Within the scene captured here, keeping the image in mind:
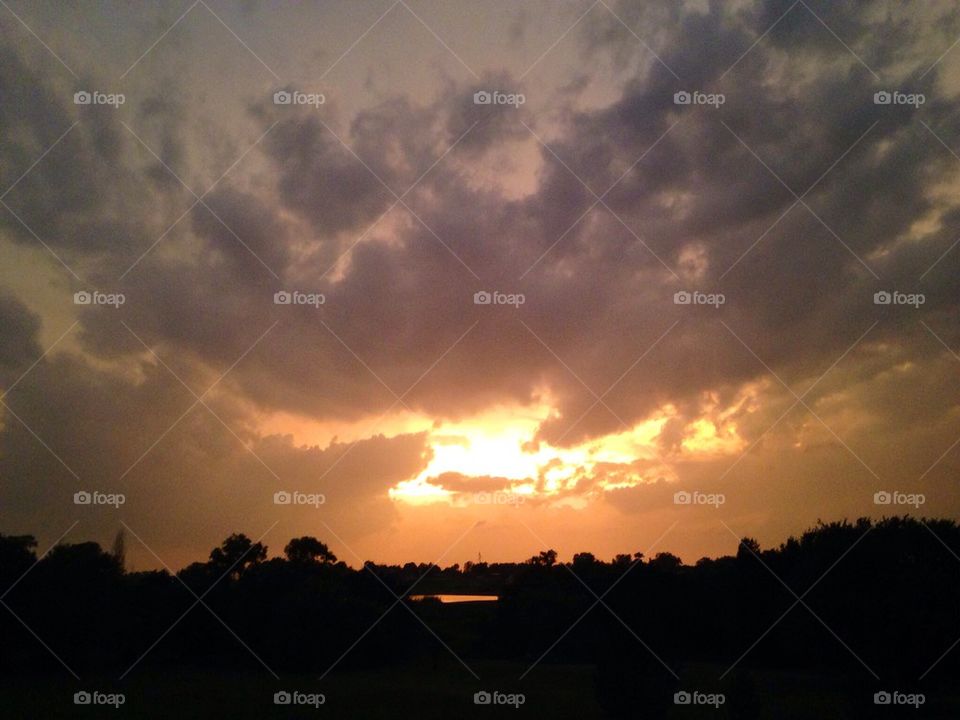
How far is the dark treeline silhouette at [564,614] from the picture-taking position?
13680 millimetres

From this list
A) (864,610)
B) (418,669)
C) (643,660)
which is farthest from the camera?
(418,669)

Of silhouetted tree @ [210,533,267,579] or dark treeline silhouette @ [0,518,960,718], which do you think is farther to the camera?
silhouetted tree @ [210,533,267,579]

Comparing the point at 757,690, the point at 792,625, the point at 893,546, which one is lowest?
the point at 757,690

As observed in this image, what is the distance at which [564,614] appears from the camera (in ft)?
48.7

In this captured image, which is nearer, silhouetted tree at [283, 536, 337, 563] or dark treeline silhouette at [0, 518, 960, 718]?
dark treeline silhouette at [0, 518, 960, 718]

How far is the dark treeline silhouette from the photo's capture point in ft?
44.9

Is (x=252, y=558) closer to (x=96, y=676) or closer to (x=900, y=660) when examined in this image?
(x=96, y=676)

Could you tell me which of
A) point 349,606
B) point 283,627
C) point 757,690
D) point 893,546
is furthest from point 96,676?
point 893,546

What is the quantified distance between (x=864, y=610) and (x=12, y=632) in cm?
1741

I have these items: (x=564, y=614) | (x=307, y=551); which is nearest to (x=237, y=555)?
(x=307, y=551)

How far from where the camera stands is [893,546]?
15094mm

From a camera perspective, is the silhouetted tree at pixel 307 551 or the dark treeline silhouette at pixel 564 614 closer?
the dark treeline silhouette at pixel 564 614

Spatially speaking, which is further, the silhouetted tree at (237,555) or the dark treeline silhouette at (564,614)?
the silhouetted tree at (237,555)

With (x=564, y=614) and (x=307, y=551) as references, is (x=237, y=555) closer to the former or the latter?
(x=307, y=551)
